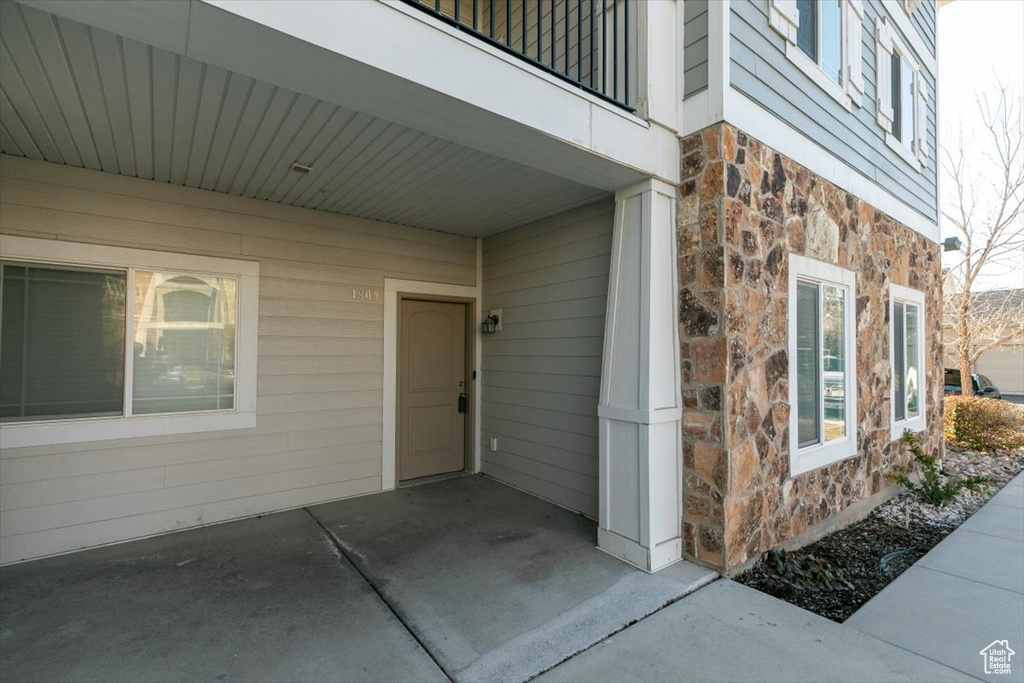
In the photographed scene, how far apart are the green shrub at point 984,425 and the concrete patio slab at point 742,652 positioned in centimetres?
644

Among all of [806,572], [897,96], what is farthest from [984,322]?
[806,572]

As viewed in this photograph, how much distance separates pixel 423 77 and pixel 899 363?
→ 18.3ft

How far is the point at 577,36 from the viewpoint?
403cm

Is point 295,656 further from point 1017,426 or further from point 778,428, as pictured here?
point 1017,426

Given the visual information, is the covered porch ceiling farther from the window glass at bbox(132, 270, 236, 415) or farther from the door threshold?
the door threshold

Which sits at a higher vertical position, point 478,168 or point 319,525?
point 478,168

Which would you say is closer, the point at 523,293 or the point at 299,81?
the point at 299,81

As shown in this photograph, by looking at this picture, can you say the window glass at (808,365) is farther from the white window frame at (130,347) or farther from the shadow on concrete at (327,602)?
the white window frame at (130,347)

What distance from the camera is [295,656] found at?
2.17 meters

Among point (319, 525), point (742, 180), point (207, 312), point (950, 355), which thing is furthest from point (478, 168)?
point (950, 355)

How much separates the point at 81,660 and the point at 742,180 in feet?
14.2

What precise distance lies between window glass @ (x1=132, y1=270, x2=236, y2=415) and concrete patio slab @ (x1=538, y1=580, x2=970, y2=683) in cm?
329

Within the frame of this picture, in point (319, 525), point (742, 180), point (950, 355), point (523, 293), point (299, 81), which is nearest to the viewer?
point (299, 81)

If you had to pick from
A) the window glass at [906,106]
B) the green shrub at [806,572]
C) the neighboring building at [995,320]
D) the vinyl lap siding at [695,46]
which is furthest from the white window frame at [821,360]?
the neighboring building at [995,320]
